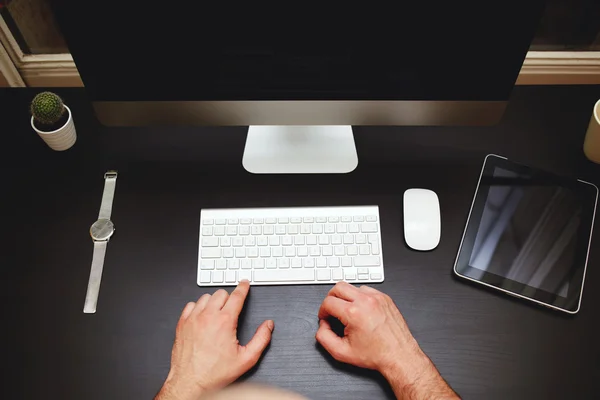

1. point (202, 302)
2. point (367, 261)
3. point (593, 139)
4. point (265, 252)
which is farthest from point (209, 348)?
point (593, 139)

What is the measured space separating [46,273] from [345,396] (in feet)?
1.81

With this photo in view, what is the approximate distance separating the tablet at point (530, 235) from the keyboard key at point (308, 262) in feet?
0.81

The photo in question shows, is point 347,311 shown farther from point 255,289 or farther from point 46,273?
point 46,273

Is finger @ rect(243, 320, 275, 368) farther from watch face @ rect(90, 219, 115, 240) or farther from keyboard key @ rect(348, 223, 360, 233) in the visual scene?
watch face @ rect(90, 219, 115, 240)

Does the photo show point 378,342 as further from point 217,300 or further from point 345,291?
point 217,300

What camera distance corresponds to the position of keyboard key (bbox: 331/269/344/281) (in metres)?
0.84

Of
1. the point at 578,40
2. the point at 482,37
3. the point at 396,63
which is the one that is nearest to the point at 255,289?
the point at 396,63

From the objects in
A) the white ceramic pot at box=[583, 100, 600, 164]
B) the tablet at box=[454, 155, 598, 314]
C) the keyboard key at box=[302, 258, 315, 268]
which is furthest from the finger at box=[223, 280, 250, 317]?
the white ceramic pot at box=[583, 100, 600, 164]

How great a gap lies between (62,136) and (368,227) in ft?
2.00

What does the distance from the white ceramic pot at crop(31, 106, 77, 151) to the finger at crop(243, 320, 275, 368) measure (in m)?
0.54

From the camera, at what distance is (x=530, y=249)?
852mm

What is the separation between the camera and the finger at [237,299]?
2.62ft

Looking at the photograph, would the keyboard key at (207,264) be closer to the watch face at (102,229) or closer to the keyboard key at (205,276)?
the keyboard key at (205,276)

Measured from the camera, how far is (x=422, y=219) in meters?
0.90
